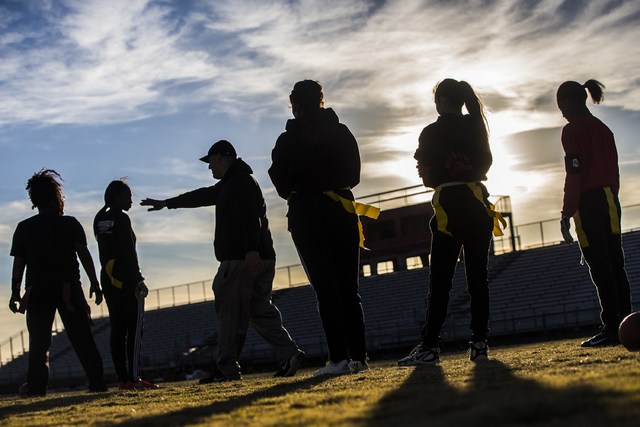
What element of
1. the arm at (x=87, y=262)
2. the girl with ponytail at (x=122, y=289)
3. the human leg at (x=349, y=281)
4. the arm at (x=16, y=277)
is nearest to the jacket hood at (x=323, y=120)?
the human leg at (x=349, y=281)

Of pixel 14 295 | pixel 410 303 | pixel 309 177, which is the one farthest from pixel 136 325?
pixel 410 303

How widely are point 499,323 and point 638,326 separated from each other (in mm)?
17859

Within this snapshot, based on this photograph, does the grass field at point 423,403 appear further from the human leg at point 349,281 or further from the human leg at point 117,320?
the human leg at point 117,320

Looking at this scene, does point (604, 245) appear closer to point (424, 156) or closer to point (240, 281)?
point (424, 156)

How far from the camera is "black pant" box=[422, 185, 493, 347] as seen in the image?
13.4 feet

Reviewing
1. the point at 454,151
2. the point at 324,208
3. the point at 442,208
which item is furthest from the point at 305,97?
the point at 442,208

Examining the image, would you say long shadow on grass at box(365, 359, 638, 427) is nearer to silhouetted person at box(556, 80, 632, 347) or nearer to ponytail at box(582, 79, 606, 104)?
silhouetted person at box(556, 80, 632, 347)

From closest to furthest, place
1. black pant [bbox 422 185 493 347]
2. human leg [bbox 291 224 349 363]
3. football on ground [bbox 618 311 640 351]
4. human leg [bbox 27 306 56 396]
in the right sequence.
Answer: football on ground [bbox 618 311 640 351]
human leg [bbox 291 224 349 363]
black pant [bbox 422 185 493 347]
human leg [bbox 27 306 56 396]

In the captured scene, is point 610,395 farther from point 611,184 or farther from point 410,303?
point 410,303

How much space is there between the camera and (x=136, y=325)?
19.7ft

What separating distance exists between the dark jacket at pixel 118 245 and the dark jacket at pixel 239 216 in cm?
122

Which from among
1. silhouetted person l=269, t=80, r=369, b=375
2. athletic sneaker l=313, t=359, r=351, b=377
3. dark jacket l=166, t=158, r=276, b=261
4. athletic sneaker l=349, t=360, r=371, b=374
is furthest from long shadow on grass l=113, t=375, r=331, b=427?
dark jacket l=166, t=158, r=276, b=261

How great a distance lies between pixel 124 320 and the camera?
605 centimetres

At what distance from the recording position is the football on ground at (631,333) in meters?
3.81
